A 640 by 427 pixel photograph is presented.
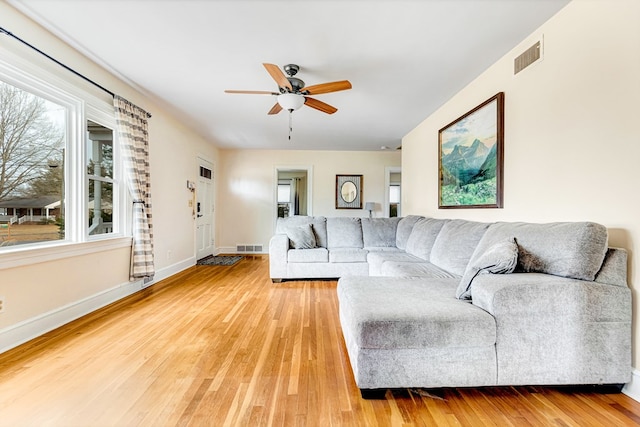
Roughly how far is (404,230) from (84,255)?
382cm

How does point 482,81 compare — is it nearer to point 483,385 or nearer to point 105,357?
point 483,385

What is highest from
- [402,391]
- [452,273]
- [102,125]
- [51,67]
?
[51,67]

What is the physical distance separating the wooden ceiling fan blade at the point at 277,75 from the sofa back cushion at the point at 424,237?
222cm

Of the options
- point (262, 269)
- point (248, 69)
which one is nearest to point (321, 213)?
point (262, 269)

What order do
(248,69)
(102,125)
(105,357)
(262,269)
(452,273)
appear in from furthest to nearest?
(262,269)
(102,125)
(248,69)
(452,273)
(105,357)

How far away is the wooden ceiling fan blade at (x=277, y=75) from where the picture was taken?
2.18 metres

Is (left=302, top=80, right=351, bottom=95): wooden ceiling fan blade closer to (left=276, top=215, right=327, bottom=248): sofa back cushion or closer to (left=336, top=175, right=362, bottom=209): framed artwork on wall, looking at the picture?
(left=276, top=215, right=327, bottom=248): sofa back cushion

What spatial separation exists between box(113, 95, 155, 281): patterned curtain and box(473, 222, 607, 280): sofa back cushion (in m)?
3.68

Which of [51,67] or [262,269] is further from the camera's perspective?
[262,269]

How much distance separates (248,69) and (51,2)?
141 cm

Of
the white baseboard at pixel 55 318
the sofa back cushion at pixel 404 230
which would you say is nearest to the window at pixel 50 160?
the white baseboard at pixel 55 318

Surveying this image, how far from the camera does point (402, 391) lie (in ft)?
5.09

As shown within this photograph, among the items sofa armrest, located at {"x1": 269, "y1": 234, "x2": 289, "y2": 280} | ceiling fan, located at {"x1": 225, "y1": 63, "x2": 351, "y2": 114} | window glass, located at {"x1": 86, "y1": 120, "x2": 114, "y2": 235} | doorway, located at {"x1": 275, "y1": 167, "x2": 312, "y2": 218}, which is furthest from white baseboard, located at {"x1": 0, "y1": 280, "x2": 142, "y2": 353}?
doorway, located at {"x1": 275, "y1": 167, "x2": 312, "y2": 218}

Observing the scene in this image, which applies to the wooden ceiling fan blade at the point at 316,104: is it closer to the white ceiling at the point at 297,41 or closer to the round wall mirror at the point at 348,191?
the white ceiling at the point at 297,41
